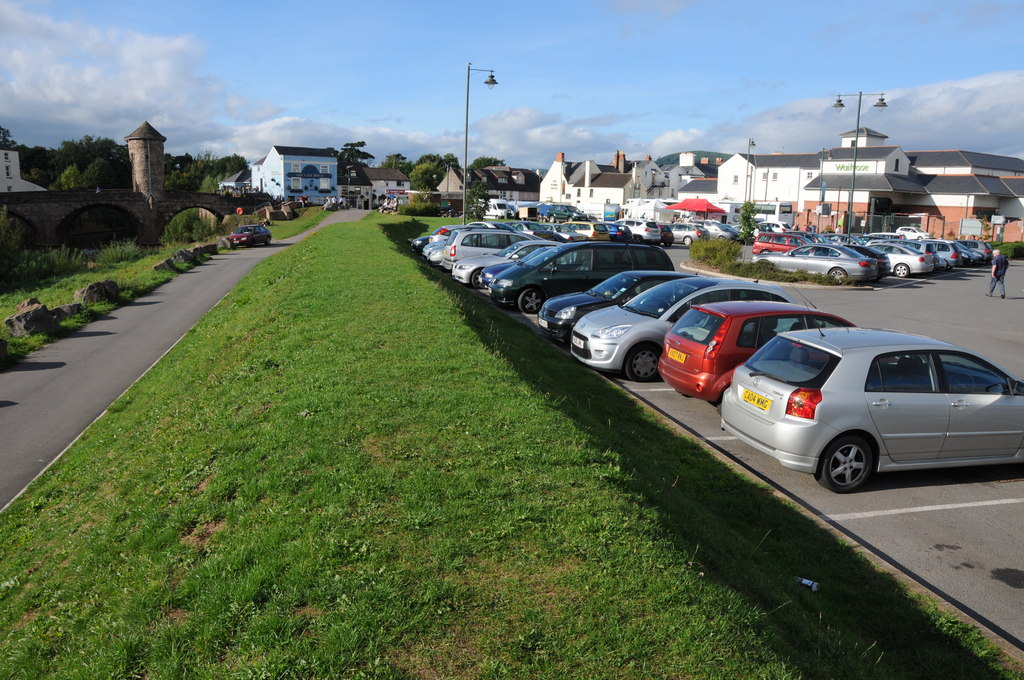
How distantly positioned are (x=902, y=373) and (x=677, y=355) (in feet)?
11.0

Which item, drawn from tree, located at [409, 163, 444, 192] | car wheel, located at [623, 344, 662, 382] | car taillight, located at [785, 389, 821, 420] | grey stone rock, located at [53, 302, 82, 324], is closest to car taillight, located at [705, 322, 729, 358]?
car wheel, located at [623, 344, 662, 382]

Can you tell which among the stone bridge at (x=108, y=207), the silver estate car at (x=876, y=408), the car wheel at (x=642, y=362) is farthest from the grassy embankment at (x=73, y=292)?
the stone bridge at (x=108, y=207)

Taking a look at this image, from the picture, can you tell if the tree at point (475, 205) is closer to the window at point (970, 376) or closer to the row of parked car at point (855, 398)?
the row of parked car at point (855, 398)

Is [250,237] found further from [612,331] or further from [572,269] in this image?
[612,331]

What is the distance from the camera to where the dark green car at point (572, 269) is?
723 inches

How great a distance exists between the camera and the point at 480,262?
23.8 m

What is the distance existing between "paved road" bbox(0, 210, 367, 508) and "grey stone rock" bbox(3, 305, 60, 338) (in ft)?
2.08

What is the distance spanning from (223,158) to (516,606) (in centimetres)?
15414

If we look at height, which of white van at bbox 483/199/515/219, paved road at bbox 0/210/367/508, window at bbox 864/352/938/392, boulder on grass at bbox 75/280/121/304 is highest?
white van at bbox 483/199/515/219

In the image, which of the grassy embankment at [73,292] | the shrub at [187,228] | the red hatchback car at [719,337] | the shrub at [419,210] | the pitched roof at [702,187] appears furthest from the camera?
the pitched roof at [702,187]

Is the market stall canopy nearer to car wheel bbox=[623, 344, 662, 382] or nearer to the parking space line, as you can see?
car wheel bbox=[623, 344, 662, 382]

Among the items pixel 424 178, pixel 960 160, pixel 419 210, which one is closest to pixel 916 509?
pixel 419 210

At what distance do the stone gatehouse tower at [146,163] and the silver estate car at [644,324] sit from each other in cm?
6585

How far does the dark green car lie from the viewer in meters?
18.4
